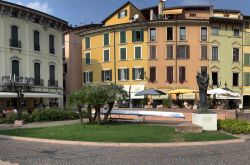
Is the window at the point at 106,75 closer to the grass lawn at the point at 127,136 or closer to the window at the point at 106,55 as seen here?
the window at the point at 106,55

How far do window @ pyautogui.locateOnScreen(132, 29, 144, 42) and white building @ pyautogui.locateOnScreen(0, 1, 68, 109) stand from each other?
35.7ft

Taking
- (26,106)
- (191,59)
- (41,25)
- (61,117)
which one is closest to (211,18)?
(191,59)

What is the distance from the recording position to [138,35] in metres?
56.2

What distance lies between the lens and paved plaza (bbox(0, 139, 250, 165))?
11.5 m

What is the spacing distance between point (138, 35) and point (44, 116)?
30045 mm

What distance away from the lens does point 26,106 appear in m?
43.0

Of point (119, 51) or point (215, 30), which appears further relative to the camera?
point (119, 51)

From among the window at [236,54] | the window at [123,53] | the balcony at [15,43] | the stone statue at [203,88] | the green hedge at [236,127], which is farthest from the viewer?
the window at [236,54]

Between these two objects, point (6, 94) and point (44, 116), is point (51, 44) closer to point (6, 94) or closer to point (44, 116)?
point (6, 94)

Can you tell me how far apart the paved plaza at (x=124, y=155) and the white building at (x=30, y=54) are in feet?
77.2

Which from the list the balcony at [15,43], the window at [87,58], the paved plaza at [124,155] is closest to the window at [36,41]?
the balcony at [15,43]

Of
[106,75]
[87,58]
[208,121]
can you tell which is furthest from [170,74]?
[208,121]

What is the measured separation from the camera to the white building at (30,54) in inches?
1580

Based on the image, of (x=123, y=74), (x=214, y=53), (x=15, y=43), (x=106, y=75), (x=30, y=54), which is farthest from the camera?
(x=106, y=75)
